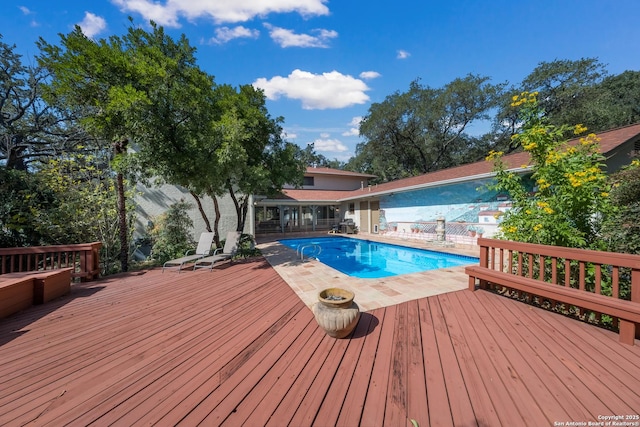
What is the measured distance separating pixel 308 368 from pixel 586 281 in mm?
4235

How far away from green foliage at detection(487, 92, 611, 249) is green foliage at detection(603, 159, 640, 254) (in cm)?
15

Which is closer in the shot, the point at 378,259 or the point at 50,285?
the point at 50,285

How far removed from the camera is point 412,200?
12.8 meters

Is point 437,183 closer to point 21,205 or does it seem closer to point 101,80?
point 101,80

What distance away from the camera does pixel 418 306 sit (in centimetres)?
385

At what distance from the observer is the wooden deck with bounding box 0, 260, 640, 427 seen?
184cm

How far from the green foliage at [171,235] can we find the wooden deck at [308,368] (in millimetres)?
4512

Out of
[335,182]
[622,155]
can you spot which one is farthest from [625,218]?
[335,182]

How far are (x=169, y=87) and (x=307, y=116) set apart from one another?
31.4 ft

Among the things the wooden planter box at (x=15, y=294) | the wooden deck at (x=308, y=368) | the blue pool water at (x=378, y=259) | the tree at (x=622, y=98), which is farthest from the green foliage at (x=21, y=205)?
the tree at (x=622, y=98)

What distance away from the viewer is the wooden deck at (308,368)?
72.5 inches

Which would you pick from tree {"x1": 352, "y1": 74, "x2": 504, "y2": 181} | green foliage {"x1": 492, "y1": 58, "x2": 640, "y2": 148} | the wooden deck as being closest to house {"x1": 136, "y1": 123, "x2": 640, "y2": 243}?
the wooden deck

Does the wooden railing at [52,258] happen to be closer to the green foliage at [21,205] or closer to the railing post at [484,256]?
the green foliage at [21,205]

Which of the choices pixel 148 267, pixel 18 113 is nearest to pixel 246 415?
pixel 148 267
